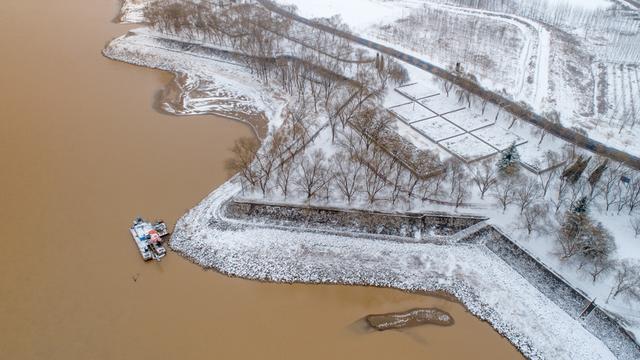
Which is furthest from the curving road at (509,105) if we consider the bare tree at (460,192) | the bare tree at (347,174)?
the bare tree at (347,174)

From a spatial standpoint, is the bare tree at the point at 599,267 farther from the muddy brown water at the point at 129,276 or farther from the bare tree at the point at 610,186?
the muddy brown water at the point at 129,276

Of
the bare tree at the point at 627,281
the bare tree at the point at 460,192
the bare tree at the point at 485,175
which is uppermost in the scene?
the bare tree at the point at 485,175

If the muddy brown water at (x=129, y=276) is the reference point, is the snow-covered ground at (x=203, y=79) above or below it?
above

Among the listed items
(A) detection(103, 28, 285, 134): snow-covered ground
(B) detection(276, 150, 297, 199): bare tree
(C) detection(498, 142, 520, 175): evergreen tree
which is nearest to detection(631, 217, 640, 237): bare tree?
(C) detection(498, 142, 520, 175): evergreen tree

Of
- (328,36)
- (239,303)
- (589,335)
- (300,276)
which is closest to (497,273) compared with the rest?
(589,335)

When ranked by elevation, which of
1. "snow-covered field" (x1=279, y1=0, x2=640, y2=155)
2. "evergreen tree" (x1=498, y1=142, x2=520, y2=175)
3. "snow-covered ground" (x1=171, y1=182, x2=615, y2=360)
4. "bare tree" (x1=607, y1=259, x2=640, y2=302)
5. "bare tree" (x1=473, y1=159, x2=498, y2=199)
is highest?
"snow-covered field" (x1=279, y1=0, x2=640, y2=155)

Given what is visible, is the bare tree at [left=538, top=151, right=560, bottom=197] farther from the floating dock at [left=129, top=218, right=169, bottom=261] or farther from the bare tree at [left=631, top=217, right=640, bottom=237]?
the floating dock at [left=129, top=218, right=169, bottom=261]

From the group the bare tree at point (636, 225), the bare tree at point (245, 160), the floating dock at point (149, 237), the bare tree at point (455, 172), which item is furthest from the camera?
the bare tree at point (245, 160)
